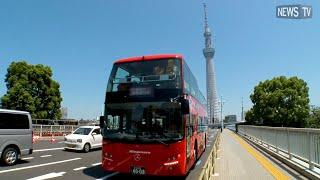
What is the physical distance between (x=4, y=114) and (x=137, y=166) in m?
6.52

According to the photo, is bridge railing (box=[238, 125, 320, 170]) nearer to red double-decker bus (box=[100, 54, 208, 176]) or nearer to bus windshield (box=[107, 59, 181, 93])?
red double-decker bus (box=[100, 54, 208, 176])

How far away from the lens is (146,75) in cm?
1220

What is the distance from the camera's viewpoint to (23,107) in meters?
44.2

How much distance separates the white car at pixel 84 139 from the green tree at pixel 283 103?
4201 cm

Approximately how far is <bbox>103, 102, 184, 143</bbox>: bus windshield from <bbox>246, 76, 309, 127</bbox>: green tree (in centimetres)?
5109

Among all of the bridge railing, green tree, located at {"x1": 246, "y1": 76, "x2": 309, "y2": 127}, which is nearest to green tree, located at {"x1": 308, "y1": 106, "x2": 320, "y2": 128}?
green tree, located at {"x1": 246, "y1": 76, "x2": 309, "y2": 127}

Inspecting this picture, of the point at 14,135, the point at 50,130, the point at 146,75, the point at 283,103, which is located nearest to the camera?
the point at 146,75

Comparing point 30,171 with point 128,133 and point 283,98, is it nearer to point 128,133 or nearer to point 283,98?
point 128,133

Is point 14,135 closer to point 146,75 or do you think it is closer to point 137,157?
point 137,157

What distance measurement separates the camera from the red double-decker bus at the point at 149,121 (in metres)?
11.4

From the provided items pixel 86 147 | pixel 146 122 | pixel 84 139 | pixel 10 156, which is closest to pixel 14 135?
pixel 10 156

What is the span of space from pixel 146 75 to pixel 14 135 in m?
6.55

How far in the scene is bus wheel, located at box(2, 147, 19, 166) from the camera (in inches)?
584

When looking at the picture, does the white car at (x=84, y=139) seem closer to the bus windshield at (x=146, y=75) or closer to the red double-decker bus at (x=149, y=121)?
the red double-decker bus at (x=149, y=121)
